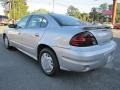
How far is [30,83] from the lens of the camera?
14.0 feet

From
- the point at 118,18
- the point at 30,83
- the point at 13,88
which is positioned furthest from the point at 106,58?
the point at 118,18

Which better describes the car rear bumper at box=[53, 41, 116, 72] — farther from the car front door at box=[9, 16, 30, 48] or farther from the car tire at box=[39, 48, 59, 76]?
the car front door at box=[9, 16, 30, 48]

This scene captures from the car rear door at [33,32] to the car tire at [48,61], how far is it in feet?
1.22

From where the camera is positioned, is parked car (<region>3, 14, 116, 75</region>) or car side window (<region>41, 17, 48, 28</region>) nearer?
parked car (<region>3, 14, 116, 75</region>)

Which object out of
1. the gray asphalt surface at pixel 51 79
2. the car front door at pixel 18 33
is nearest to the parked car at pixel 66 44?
the gray asphalt surface at pixel 51 79

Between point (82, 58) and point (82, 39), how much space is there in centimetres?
38

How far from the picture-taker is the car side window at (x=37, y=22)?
5034 mm

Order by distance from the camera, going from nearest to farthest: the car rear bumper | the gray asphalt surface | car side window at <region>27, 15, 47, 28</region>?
the car rear bumper, the gray asphalt surface, car side window at <region>27, 15, 47, 28</region>

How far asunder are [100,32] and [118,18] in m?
69.7

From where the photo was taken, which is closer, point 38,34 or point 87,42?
point 87,42

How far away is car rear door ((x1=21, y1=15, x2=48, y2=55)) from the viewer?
4941 millimetres

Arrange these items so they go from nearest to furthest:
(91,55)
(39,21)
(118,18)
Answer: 1. (91,55)
2. (39,21)
3. (118,18)

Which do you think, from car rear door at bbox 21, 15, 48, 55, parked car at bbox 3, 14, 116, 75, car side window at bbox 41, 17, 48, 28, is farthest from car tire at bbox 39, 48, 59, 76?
car side window at bbox 41, 17, 48, 28

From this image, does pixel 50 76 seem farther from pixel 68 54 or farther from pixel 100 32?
pixel 100 32
